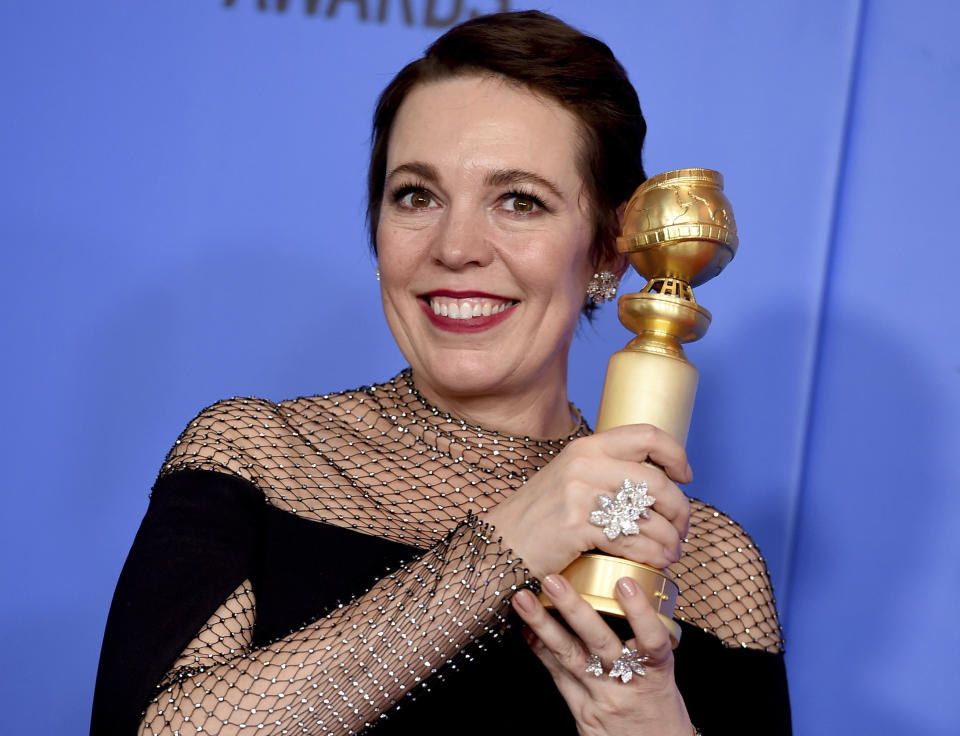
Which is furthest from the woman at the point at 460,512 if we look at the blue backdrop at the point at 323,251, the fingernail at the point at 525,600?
the blue backdrop at the point at 323,251

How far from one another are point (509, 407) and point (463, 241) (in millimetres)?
305

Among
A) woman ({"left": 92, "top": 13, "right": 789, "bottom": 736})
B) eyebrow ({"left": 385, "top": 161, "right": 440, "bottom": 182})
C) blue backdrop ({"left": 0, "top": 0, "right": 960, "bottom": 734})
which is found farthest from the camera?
blue backdrop ({"left": 0, "top": 0, "right": 960, "bottom": 734})

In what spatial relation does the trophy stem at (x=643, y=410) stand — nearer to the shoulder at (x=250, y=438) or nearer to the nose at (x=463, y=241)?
the nose at (x=463, y=241)

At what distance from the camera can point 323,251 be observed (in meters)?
2.25

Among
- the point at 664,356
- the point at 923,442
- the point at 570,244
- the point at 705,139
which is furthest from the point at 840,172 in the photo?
the point at 664,356

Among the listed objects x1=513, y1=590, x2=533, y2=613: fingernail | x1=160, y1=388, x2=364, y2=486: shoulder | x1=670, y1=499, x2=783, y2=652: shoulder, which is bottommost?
x1=670, y1=499, x2=783, y2=652: shoulder

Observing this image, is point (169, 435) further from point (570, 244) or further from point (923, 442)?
point (923, 442)

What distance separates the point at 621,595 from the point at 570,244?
24.0 inches

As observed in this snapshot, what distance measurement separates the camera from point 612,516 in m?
1.06

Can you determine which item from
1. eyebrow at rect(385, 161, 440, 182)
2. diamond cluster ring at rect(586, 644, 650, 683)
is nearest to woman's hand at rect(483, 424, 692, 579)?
diamond cluster ring at rect(586, 644, 650, 683)

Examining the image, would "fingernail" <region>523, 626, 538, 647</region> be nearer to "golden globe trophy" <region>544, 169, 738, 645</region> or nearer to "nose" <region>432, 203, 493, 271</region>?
"golden globe trophy" <region>544, 169, 738, 645</region>

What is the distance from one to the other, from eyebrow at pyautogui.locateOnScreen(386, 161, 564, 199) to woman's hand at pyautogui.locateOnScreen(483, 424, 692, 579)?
1.57ft

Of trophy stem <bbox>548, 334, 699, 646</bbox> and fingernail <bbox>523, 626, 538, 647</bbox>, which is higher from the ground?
trophy stem <bbox>548, 334, 699, 646</bbox>

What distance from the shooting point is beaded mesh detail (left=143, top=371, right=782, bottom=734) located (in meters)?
1.17
